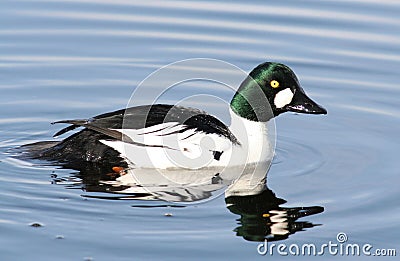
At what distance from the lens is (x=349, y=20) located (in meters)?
13.6

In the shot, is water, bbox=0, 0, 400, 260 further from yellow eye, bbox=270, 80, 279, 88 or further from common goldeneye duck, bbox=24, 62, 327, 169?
yellow eye, bbox=270, 80, 279, 88

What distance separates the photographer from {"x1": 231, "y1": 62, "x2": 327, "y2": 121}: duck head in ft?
31.6

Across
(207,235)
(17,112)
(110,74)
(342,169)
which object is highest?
(110,74)

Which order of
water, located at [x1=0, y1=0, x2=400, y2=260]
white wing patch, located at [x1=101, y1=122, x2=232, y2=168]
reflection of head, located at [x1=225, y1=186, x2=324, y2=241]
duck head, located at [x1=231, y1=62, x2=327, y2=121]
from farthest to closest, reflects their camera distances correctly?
duck head, located at [x1=231, y1=62, x2=327, y2=121] < white wing patch, located at [x1=101, y1=122, x2=232, y2=168] < reflection of head, located at [x1=225, y1=186, x2=324, y2=241] < water, located at [x1=0, y1=0, x2=400, y2=260]

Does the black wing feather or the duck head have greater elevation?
the duck head

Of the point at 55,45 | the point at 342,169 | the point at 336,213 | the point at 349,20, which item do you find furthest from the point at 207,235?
the point at 349,20

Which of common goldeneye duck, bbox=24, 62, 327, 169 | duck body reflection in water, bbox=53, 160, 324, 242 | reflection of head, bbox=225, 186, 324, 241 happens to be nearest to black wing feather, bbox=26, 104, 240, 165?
common goldeneye duck, bbox=24, 62, 327, 169

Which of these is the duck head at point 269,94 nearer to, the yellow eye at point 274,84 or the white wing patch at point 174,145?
the yellow eye at point 274,84

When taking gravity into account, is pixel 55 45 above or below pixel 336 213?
above

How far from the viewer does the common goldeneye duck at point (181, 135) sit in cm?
912

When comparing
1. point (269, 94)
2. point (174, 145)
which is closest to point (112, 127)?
point (174, 145)

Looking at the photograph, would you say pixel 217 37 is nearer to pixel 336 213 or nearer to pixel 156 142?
pixel 156 142

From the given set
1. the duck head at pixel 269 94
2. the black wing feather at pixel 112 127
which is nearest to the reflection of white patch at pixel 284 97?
the duck head at pixel 269 94

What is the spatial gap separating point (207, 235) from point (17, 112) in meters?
3.78
